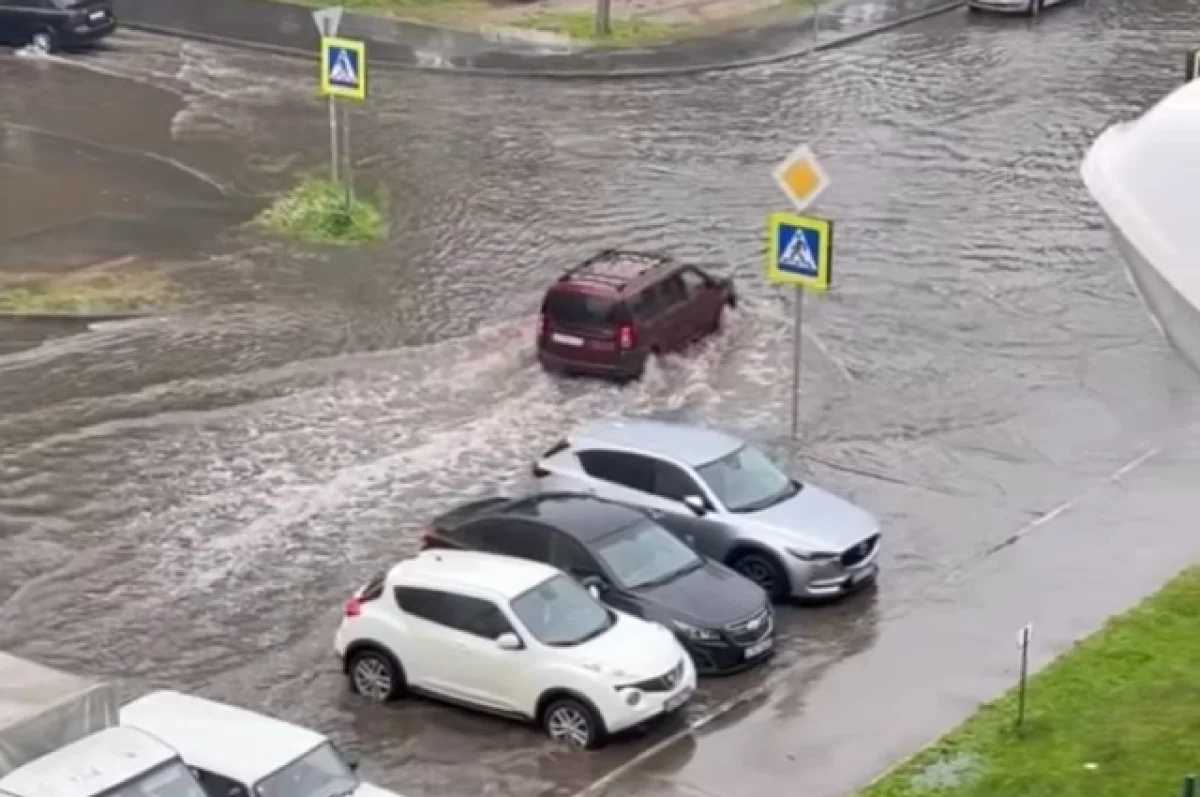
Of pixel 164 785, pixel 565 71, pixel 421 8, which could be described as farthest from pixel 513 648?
pixel 421 8

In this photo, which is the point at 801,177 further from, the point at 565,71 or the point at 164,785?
the point at 565,71

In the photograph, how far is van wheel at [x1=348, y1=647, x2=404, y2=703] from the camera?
1964 centimetres

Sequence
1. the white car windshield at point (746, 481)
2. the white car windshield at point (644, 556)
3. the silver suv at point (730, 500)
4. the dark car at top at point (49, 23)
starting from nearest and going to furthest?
1. the white car windshield at point (644, 556)
2. the silver suv at point (730, 500)
3. the white car windshield at point (746, 481)
4. the dark car at top at point (49, 23)

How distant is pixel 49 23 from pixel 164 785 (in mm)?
31203

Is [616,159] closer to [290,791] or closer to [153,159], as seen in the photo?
[153,159]

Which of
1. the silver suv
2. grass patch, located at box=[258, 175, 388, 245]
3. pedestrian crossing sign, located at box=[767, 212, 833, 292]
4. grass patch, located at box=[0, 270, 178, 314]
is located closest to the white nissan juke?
the silver suv

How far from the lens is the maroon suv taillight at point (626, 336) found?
1103 inches

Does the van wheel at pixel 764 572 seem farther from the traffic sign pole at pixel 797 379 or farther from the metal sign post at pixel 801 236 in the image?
the traffic sign pole at pixel 797 379

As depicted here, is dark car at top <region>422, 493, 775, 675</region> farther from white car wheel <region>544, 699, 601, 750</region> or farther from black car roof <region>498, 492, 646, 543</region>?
white car wheel <region>544, 699, 601, 750</region>

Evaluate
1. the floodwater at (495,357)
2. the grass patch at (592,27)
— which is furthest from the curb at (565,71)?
the grass patch at (592,27)

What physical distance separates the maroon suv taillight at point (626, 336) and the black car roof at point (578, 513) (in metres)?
6.24

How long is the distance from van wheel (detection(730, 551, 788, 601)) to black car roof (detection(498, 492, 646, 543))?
1140mm

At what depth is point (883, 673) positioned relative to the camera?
20.2m

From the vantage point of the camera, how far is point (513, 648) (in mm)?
19000
